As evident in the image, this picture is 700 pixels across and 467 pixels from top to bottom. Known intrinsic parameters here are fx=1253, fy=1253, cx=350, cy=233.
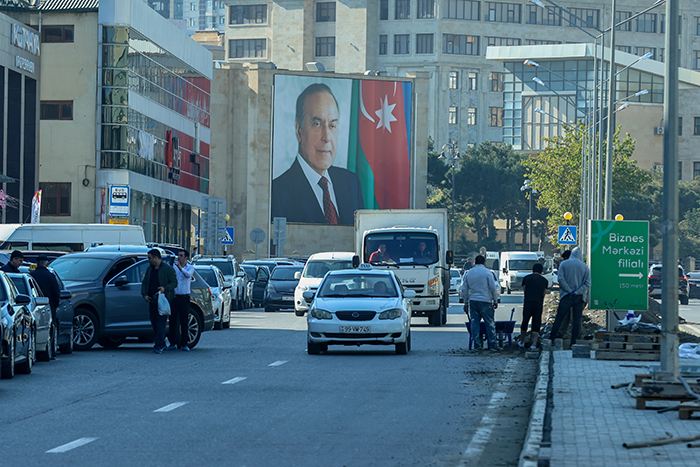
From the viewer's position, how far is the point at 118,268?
22.2 metres

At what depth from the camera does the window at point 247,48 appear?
13625cm

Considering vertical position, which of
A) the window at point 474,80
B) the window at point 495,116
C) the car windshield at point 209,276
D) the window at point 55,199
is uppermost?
the window at point 474,80

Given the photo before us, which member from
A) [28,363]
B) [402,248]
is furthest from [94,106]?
[28,363]

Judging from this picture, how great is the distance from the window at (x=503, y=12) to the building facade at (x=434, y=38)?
110 millimetres

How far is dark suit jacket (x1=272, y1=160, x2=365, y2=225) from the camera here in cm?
8650

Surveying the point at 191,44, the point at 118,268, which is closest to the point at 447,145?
the point at 191,44

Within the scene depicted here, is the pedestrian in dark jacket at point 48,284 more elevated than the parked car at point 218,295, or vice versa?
the pedestrian in dark jacket at point 48,284

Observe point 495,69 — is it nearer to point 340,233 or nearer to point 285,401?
point 340,233

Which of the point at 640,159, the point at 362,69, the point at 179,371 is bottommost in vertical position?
the point at 179,371

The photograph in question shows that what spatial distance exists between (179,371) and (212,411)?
495 centimetres

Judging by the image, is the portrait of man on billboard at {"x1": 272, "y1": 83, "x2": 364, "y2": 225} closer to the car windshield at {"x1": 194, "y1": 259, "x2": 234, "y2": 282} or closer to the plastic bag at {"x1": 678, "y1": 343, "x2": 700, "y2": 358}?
the car windshield at {"x1": 194, "y1": 259, "x2": 234, "y2": 282}

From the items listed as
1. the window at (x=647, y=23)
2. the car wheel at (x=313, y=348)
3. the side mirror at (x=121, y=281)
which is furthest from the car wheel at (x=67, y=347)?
the window at (x=647, y=23)

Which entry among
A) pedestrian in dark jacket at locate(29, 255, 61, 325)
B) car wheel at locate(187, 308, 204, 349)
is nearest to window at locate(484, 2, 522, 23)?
car wheel at locate(187, 308, 204, 349)

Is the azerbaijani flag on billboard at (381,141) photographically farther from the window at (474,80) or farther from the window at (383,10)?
the window at (474,80)
